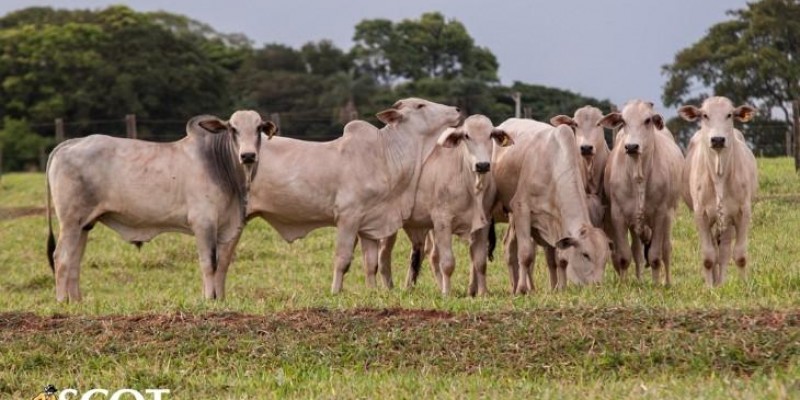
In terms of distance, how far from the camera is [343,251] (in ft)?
45.5

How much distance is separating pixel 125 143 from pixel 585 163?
4.34m

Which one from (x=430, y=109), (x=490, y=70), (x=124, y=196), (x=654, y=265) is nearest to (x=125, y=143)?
(x=124, y=196)

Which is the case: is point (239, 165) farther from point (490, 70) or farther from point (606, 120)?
point (490, 70)

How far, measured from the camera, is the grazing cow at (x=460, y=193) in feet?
43.7

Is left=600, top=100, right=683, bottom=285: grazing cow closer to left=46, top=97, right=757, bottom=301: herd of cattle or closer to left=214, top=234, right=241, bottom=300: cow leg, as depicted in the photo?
left=46, top=97, right=757, bottom=301: herd of cattle

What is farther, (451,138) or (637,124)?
(637,124)

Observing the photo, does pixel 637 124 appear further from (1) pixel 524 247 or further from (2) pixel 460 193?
(2) pixel 460 193

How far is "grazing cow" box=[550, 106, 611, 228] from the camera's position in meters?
14.1

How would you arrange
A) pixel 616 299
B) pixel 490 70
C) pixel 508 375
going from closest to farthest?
pixel 508 375 → pixel 616 299 → pixel 490 70

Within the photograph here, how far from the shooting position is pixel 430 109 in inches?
587

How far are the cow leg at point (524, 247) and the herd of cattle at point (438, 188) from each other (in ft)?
0.04

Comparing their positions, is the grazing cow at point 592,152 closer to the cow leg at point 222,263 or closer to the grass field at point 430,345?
the grass field at point 430,345

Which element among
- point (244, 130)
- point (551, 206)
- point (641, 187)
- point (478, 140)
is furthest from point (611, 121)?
point (244, 130)

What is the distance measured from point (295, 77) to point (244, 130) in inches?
1868
